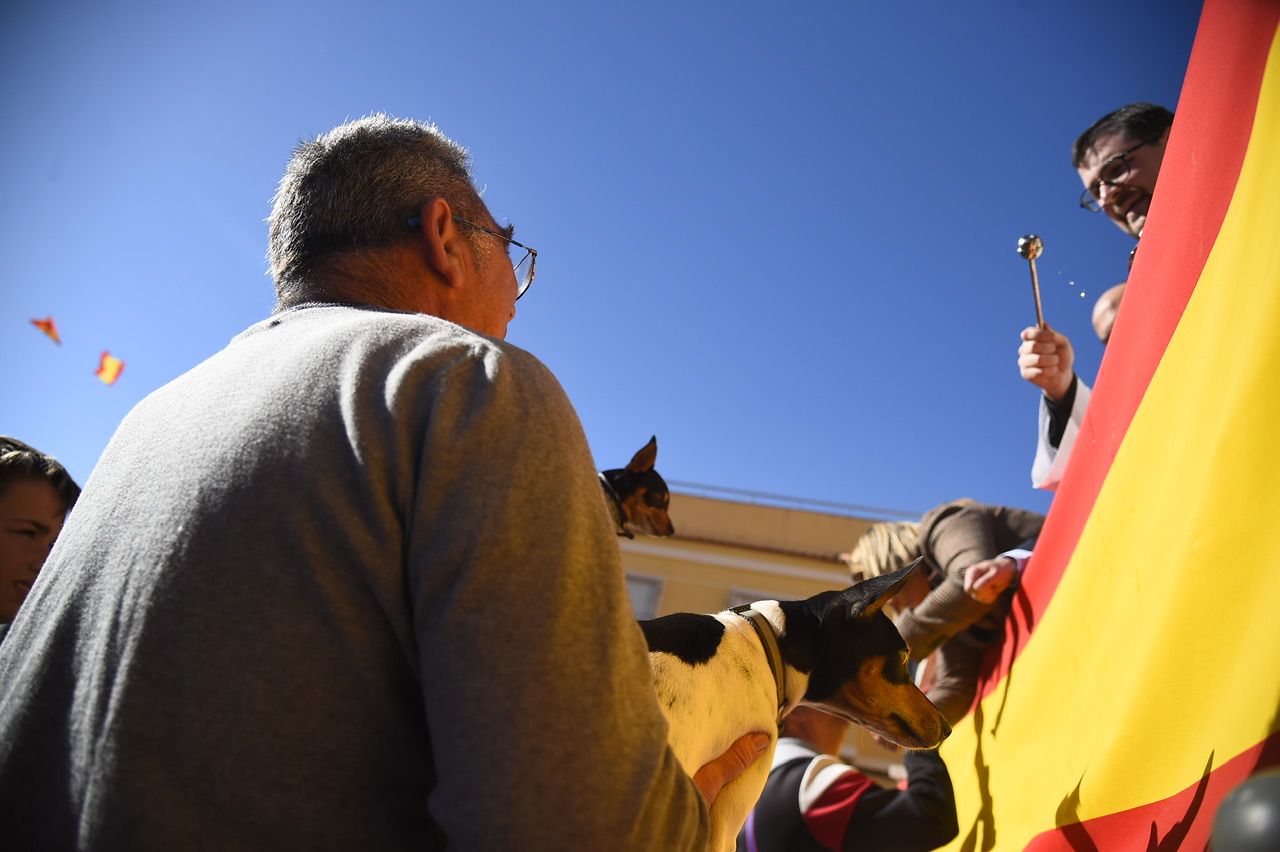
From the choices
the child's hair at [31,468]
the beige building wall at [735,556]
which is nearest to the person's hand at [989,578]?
the child's hair at [31,468]

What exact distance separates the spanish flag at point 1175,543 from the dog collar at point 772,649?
67 centimetres

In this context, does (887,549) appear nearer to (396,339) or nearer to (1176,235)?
(1176,235)

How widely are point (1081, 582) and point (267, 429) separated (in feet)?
6.92

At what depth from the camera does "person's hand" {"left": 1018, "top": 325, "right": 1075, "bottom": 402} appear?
9.24ft

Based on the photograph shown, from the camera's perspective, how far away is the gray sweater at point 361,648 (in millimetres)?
770

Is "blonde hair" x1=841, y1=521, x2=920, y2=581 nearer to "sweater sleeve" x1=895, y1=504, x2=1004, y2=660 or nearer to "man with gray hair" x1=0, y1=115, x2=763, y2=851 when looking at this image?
"sweater sleeve" x1=895, y1=504, x2=1004, y2=660

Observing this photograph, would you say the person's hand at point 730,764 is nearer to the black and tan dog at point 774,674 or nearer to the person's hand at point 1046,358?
the black and tan dog at point 774,674

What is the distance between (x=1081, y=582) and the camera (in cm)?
212

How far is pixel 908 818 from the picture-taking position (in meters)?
2.41

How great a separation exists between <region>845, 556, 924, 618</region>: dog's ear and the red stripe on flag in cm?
43

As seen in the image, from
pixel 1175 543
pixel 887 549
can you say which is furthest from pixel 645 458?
pixel 1175 543

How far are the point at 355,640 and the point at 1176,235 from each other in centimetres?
217

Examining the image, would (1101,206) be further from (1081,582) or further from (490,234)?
(490,234)

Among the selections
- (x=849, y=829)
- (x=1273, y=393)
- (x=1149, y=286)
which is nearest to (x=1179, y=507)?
(x=1273, y=393)
